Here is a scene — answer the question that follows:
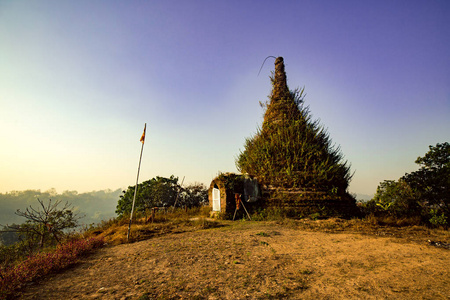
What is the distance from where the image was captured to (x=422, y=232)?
7496 mm

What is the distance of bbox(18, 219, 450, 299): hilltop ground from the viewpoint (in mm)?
3311

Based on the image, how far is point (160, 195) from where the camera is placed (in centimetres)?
2036

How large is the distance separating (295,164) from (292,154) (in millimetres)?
693

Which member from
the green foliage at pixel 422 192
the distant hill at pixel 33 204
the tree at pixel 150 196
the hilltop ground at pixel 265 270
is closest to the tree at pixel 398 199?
the green foliage at pixel 422 192

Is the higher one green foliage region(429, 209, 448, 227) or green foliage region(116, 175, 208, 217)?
green foliage region(116, 175, 208, 217)

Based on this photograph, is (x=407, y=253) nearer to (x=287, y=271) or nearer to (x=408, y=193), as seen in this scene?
(x=287, y=271)

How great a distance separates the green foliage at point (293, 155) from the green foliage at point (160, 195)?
8.59 m

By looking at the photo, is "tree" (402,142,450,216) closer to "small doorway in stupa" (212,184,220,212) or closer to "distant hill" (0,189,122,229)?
"small doorway in stupa" (212,184,220,212)

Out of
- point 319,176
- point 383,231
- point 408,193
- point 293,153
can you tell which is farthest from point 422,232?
point 293,153

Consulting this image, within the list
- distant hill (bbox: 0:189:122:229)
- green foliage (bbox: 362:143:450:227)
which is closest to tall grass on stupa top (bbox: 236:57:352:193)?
green foliage (bbox: 362:143:450:227)

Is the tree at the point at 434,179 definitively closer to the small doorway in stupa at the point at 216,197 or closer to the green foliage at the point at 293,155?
the green foliage at the point at 293,155

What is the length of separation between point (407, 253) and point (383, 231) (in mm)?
3032

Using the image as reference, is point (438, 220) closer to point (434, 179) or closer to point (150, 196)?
point (434, 179)

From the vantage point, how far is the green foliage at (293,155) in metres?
11.8
